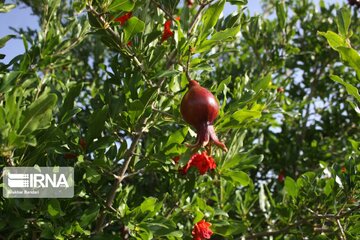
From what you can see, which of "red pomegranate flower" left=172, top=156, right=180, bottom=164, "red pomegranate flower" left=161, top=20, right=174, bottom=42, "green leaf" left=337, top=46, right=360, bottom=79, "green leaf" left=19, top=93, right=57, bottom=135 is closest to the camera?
"green leaf" left=19, top=93, right=57, bottom=135

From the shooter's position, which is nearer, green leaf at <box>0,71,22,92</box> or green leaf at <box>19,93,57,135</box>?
green leaf at <box>19,93,57,135</box>

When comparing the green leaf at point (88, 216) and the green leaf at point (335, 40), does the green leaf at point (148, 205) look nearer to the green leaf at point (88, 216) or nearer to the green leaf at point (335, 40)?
the green leaf at point (88, 216)

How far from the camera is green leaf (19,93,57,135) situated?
3.52 feet

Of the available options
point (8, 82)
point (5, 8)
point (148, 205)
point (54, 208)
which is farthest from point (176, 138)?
point (5, 8)

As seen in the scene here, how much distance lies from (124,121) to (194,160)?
321mm

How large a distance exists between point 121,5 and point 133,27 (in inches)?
3.4

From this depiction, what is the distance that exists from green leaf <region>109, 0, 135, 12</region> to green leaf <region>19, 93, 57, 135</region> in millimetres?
455

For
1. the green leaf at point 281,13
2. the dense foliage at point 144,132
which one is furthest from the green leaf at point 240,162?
the green leaf at point 281,13

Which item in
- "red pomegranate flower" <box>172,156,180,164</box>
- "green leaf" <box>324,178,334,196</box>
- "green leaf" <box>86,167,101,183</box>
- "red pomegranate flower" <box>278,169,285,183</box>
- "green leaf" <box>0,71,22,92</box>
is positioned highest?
"green leaf" <box>0,71,22,92</box>

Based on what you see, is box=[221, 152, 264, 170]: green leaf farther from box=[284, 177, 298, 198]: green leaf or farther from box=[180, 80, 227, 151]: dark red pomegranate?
box=[180, 80, 227, 151]: dark red pomegranate

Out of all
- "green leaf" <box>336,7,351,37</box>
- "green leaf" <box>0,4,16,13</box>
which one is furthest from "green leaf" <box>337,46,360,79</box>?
"green leaf" <box>0,4,16,13</box>

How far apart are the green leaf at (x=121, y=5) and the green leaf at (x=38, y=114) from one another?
45cm

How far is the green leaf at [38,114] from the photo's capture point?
1074 millimetres

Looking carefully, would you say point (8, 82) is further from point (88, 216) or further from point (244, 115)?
point (244, 115)
